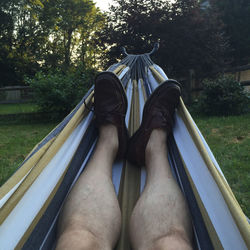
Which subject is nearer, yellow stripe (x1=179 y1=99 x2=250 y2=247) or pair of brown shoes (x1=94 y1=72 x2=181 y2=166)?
yellow stripe (x1=179 y1=99 x2=250 y2=247)

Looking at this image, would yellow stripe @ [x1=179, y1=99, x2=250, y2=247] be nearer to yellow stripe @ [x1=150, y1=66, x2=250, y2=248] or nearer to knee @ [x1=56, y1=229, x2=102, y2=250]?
yellow stripe @ [x1=150, y1=66, x2=250, y2=248]

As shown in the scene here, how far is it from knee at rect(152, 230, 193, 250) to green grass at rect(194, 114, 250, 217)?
2.65ft

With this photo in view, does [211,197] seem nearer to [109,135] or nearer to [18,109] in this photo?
[109,135]

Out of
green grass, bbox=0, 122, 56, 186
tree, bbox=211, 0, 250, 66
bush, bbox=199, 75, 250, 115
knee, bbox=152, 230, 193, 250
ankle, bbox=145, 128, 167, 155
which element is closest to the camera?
knee, bbox=152, 230, 193, 250

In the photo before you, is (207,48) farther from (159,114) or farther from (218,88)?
(159,114)

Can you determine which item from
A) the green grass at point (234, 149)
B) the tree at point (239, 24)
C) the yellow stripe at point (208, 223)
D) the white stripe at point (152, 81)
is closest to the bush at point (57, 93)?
the green grass at point (234, 149)

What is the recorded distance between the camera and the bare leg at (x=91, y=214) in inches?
27.3

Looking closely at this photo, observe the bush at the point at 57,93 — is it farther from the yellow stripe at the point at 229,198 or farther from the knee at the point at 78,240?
the knee at the point at 78,240

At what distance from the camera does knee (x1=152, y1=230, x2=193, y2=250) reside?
2.21 ft

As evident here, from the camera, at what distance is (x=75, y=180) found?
985 mm

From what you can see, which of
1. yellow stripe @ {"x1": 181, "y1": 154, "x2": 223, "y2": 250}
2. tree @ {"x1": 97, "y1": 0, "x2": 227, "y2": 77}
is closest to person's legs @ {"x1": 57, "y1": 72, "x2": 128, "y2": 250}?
yellow stripe @ {"x1": 181, "y1": 154, "x2": 223, "y2": 250}

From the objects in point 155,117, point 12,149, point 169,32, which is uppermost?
point 169,32

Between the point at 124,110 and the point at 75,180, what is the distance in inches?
21.7

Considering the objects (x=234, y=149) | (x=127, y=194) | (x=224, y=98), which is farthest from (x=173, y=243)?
(x=224, y=98)
